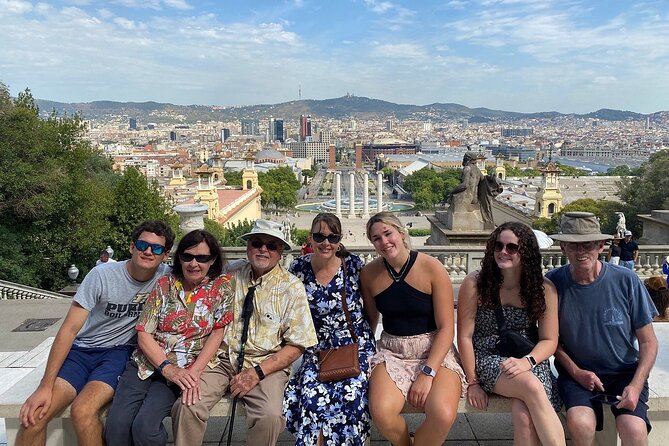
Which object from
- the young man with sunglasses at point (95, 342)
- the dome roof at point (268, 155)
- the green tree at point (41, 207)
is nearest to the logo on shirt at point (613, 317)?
the young man with sunglasses at point (95, 342)

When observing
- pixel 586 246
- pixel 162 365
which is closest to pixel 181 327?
pixel 162 365

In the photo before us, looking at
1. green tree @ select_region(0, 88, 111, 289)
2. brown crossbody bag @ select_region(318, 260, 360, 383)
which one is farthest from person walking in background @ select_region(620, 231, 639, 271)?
green tree @ select_region(0, 88, 111, 289)

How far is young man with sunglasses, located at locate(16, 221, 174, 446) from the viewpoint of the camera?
2.96 meters

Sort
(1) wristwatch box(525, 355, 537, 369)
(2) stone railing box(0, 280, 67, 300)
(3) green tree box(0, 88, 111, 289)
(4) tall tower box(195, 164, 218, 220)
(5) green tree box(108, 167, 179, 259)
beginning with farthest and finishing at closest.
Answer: (4) tall tower box(195, 164, 218, 220) → (5) green tree box(108, 167, 179, 259) → (3) green tree box(0, 88, 111, 289) → (2) stone railing box(0, 280, 67, 300) → (1) wristwatch box(525, 355, 537, 369)

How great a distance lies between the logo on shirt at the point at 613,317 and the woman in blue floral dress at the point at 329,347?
1310 mm

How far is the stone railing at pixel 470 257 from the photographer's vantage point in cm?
964

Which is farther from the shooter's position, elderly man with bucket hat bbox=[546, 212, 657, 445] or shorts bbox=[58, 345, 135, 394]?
shorts bbox=[58, 345, 135, 394]

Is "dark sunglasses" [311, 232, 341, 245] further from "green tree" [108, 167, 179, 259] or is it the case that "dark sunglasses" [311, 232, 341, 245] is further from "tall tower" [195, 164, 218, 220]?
"tall tower" [195, 164, 218, 220]

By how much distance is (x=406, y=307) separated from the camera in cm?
325

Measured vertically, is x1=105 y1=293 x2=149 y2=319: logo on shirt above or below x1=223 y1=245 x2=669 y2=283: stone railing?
above

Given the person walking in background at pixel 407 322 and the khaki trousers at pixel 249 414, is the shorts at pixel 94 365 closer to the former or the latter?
the khaki trousers at pixel 249 414

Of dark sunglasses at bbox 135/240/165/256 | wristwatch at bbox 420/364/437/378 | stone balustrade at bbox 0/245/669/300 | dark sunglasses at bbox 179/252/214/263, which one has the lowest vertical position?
stone balustrade at bbox 0/245/669/300

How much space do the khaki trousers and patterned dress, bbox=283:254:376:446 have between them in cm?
10

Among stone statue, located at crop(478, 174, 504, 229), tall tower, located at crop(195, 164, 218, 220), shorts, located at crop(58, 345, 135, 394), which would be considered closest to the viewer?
shorts, located at crop(58, 345, 135, 394)
